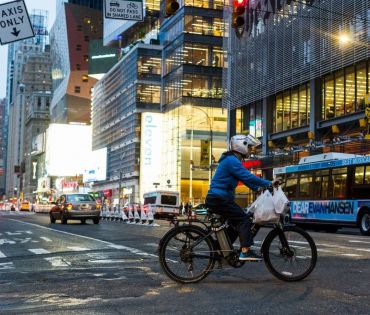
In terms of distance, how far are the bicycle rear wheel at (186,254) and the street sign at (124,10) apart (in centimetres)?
954

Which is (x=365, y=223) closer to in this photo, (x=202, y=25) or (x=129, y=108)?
(x=202, y=25)

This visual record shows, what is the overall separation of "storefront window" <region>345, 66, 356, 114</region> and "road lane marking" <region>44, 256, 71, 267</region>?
31.9 m

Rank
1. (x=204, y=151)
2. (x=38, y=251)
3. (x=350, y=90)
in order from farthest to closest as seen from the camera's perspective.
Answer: (x=204, y=151)
(x=350, y=90)
(x=38, y=251)

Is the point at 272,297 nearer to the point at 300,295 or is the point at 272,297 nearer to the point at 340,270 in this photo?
the point at 300,295

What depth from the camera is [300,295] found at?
6.87 metres

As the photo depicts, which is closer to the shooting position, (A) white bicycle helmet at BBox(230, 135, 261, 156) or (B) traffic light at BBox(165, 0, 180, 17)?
(A) white bicycle helmet at BBox(230, 135, 261, 156)

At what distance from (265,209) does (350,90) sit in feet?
114

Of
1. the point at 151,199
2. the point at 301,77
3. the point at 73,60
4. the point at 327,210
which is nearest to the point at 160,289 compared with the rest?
the point at 327,210

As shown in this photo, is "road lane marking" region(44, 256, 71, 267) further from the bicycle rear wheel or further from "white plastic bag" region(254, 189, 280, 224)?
"white plastic bag" region(254, 189, 280, 224)

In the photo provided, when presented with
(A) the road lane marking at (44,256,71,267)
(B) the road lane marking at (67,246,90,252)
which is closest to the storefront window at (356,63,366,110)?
(B) the road lane marking at (67,246,90,252)

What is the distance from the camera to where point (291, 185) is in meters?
29.4

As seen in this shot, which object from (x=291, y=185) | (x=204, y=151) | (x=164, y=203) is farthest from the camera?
(x=204, y=151)

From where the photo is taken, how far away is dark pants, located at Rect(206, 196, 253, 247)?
764 centimetres

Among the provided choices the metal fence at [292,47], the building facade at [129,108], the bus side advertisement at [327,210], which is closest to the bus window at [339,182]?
the bus side advertisement at [327,210]
